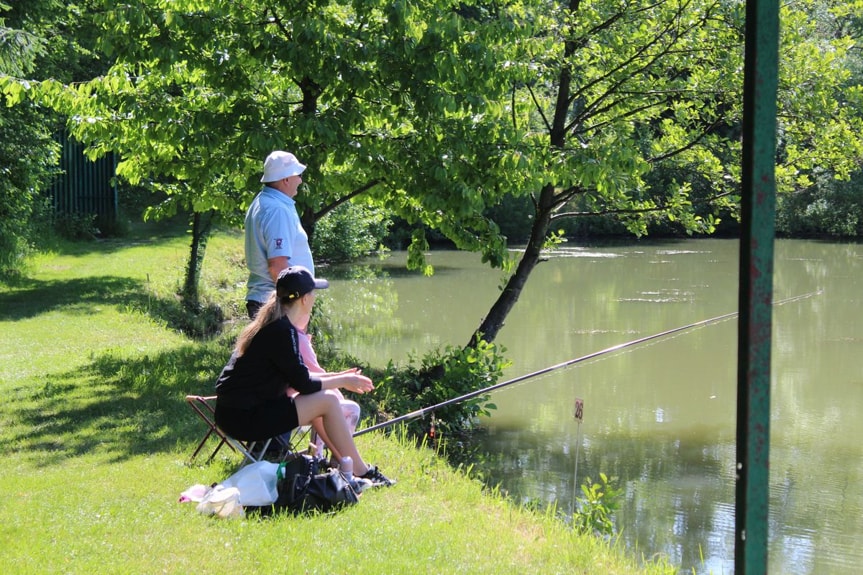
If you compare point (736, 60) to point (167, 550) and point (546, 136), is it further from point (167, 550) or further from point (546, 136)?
point (167, 550)

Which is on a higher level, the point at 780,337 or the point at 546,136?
the point at 546,136

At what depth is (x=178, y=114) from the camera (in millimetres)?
8672

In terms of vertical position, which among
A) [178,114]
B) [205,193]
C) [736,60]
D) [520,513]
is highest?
[736,60]

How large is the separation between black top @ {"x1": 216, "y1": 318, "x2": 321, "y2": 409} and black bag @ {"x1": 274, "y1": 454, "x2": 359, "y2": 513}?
0.37 meters

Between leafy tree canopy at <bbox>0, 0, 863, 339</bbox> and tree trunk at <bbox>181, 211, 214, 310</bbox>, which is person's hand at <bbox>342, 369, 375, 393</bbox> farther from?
tree trunk at <bbox>181, 211, 214, 310</bbox>

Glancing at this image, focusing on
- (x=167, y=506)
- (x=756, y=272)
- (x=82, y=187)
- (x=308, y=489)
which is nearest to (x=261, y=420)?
(x=308, y=489)

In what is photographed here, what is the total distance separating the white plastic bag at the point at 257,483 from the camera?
4934mm

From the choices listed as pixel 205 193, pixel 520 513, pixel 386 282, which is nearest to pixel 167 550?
pixel 520 513

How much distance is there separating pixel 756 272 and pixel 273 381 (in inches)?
132

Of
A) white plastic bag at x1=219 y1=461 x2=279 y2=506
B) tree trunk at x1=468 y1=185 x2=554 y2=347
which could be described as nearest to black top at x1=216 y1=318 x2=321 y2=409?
white plastic bag at x1=219 y1=461 x2=279 y2=506

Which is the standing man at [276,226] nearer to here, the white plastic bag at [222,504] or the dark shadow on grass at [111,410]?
the dark shadow on grass at [111,410]

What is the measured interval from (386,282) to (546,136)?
1539 cm

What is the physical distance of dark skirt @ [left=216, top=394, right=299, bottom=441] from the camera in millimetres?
5117

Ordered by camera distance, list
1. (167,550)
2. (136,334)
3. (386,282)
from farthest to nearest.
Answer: (386,282)
(136,334)
(167,550)
